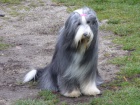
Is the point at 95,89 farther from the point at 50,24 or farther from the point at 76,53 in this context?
the point at 50,24

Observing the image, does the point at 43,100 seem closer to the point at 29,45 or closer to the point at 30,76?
the point at 30,76

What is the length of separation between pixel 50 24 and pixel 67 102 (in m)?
4.31

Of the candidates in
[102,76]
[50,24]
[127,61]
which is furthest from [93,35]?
[50,24]

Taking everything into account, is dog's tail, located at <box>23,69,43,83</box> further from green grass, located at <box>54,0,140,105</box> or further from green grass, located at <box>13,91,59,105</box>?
green grass, located at <box>54,0,140,105</box>

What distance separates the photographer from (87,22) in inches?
204

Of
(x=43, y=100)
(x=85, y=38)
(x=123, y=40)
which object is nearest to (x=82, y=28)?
(x=85, y=38)

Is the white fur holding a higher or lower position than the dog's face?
lower

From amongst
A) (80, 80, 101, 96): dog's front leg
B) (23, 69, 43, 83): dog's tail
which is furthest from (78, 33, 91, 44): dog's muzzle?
(23, 69, 43, 83): dog's tail

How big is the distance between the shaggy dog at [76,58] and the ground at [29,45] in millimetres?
169

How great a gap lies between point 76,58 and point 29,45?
2.81 m

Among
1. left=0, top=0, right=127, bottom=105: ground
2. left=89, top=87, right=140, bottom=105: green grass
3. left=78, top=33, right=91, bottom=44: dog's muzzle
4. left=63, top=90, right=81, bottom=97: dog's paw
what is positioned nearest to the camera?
left=78, top=33, right=91, bottom=44: dog's muzzle

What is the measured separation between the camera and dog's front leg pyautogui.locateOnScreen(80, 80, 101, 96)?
559 cm

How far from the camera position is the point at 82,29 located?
5098 millimetres

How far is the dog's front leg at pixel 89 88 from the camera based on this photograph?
18.3ft
